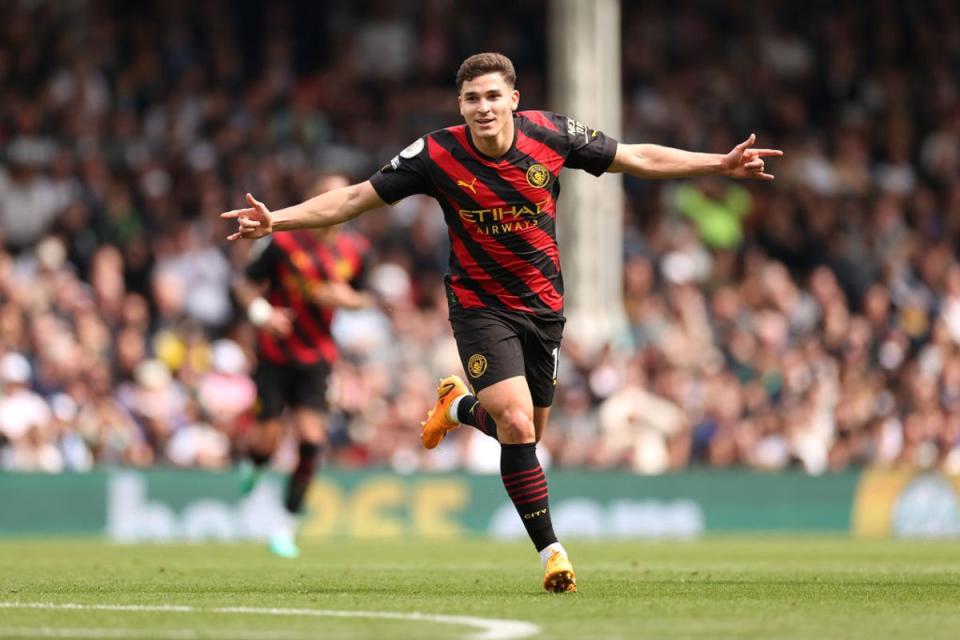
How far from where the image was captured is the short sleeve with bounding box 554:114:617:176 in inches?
375

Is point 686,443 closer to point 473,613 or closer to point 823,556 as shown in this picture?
point 823,556

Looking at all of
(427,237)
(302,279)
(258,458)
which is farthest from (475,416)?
(427,237)

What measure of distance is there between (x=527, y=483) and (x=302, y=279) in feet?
16.0

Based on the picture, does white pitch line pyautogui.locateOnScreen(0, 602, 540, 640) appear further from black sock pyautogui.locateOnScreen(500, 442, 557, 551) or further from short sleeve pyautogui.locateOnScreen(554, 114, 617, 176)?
short sleeve pyautogui.locateOnScreen(554, 114, 617, 176)

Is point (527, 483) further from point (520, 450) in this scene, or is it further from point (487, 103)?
point (487, 103)

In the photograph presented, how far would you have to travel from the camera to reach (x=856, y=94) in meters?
25.8

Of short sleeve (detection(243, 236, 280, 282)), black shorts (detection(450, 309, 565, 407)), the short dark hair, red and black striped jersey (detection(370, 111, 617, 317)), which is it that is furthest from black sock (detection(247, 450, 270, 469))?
the short dark hair

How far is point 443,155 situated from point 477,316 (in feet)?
2.70

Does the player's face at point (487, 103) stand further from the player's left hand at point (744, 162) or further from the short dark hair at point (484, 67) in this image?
the player's left hand at point (744, 162)

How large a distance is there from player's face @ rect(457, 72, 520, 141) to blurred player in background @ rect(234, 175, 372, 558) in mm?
4492

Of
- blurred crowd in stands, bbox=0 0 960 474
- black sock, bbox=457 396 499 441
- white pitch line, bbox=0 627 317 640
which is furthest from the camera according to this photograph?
blurred crowd in stands, bbox=0 0 960 474

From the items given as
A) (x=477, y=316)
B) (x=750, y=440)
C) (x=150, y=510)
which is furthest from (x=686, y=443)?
(x=477, y=316)

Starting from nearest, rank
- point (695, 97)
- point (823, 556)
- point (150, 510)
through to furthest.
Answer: point (823, 556) < point (150, 510) < point (695, 97)

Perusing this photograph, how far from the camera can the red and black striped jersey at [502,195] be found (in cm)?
933
